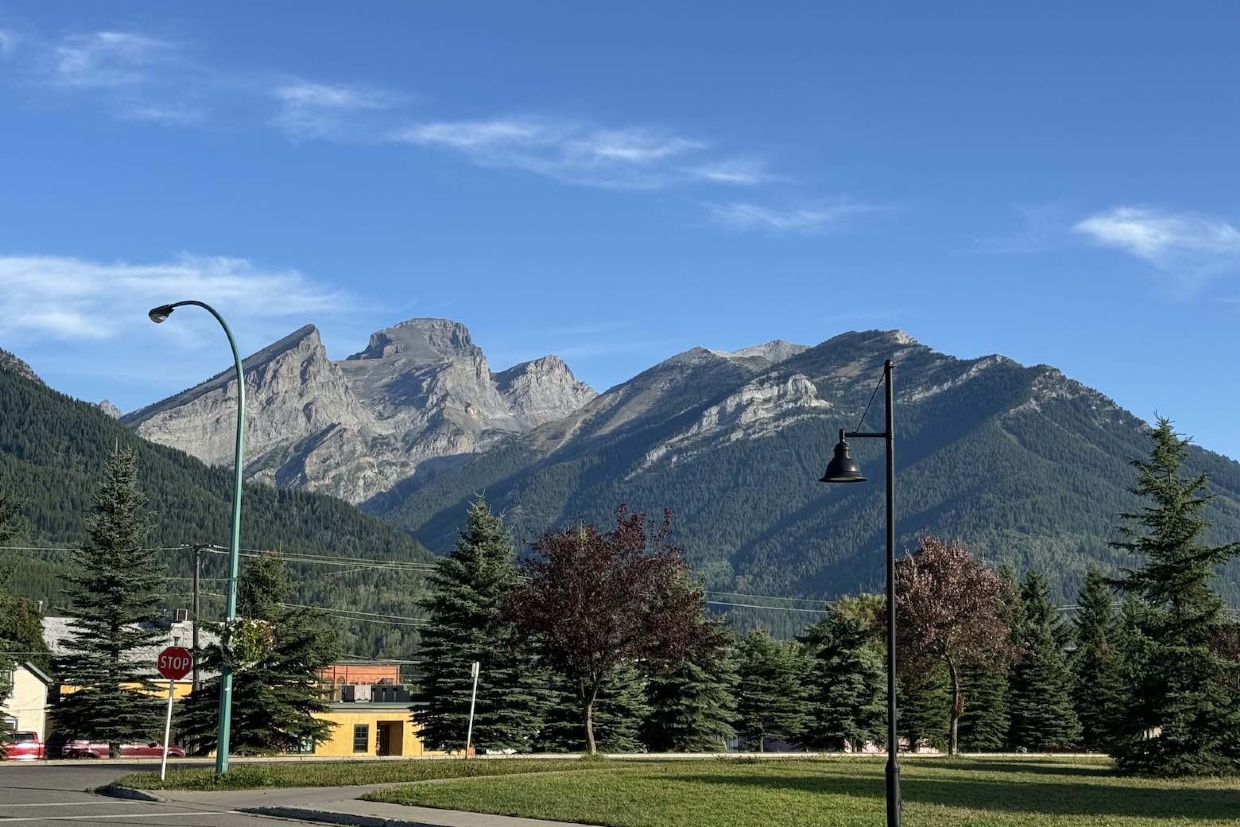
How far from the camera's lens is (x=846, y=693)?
7888 cm

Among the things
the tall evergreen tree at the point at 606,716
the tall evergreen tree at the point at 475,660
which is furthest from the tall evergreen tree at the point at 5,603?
the tall evergreen tree at the point at 606,716

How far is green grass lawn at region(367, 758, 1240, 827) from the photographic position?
2395 cm

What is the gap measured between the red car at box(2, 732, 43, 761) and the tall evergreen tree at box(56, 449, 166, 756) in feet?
8.95

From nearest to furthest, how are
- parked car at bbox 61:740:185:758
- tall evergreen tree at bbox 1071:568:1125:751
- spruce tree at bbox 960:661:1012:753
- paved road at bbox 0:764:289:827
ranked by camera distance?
paved road at bbox 0:764:289:827, parked car at bbox 61:740:185:758, spruce tree at bbox 960:661:1012:753, tall evergreen tree at bbox 1071:568:1125:751

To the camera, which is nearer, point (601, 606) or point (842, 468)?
point (842, 468)

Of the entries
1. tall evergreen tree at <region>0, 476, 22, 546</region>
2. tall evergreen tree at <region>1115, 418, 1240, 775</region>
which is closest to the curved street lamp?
tall evergreen tree at <region>1115, 418, 1240, 775</region>

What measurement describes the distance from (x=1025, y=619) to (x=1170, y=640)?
5215 cm

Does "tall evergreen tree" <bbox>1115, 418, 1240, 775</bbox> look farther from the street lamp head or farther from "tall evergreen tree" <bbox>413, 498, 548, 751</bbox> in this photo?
the street lamp head

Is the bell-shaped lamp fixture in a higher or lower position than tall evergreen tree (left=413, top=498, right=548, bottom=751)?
higher

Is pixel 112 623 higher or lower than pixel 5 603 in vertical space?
lower

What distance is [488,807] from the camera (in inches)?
968

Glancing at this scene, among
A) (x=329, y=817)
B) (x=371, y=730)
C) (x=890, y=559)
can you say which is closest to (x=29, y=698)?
A: (x=371, y=730)

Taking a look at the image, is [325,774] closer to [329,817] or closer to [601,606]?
[329,817]

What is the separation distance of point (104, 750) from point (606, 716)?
25.8m
